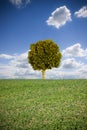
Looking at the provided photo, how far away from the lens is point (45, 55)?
81750 mm

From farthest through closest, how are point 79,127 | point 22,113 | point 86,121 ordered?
point 22,113 → point 86,121 → point 79,127

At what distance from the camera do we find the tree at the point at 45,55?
8138cm

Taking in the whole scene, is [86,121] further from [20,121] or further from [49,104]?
[49,104]

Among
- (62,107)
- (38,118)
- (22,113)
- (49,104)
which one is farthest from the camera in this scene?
(49,104)

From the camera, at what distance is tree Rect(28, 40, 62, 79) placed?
81375mm

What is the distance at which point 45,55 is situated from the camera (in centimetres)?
8175

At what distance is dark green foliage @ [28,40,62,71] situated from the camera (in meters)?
81.4

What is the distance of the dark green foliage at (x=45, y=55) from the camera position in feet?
267

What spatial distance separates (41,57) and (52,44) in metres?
5.59

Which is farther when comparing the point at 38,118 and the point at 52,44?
the point at 52,44

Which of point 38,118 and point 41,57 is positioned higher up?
point 41,57

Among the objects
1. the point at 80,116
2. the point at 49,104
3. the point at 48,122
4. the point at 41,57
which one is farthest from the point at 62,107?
the point at 41,57

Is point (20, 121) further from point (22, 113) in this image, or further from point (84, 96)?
point (84, 96)

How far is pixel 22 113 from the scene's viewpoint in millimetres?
20000
